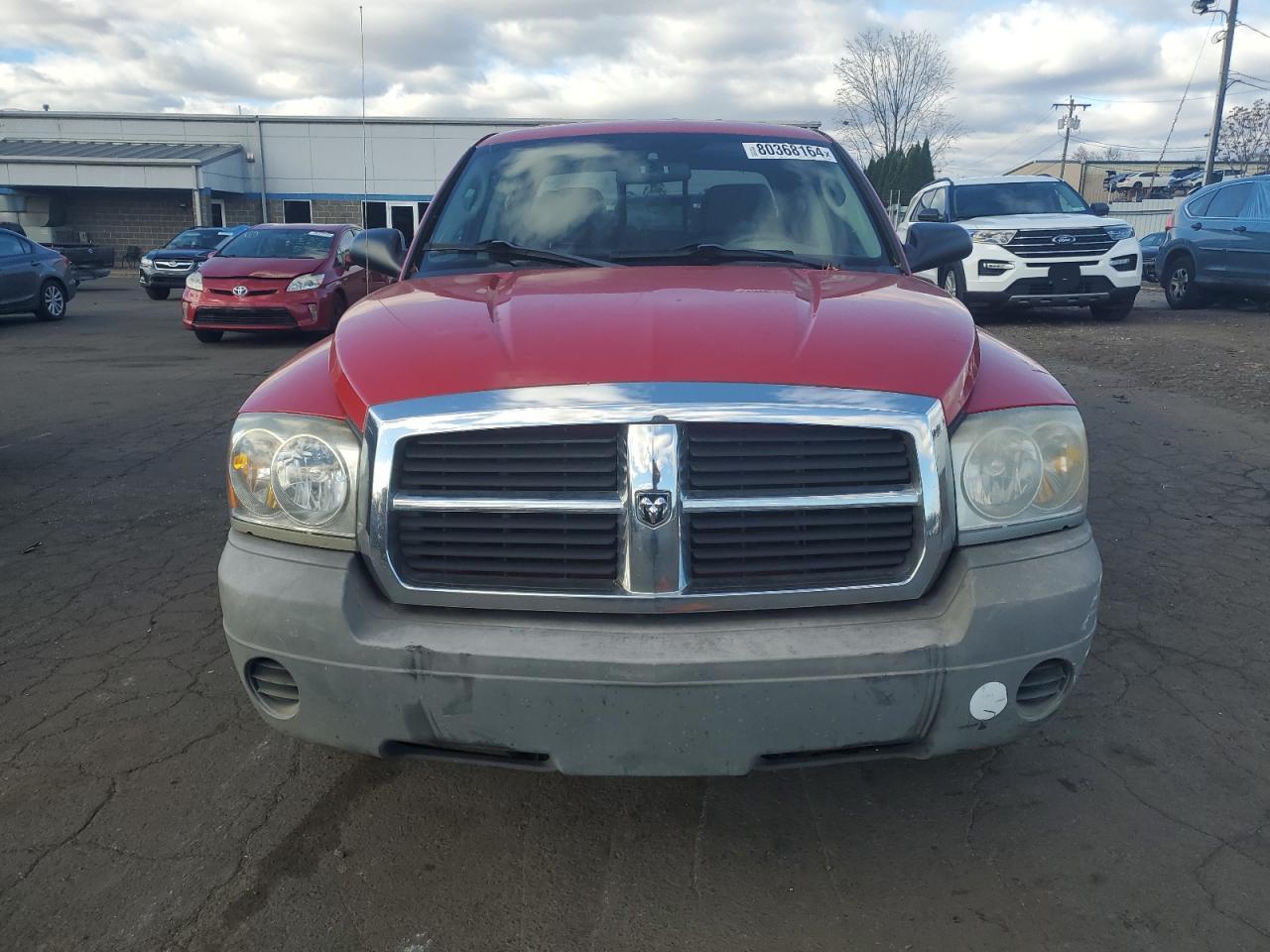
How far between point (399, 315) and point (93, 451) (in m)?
5.11

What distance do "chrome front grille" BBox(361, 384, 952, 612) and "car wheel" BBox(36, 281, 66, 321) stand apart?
16818mm

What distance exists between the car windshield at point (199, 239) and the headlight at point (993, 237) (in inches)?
676

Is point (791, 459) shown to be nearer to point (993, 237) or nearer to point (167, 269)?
point (993, 237)

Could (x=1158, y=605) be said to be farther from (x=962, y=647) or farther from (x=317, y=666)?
(x=317, y=666)

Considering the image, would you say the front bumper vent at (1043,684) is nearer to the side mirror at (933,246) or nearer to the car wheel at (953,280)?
the side mirror at (933,246)

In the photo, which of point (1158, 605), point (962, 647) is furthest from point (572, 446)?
point (1158, 605)

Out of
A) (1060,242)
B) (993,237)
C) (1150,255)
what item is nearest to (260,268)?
(993,237)

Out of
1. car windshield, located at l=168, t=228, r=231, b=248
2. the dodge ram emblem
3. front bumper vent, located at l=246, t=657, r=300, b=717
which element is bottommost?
front bumper vent, located at l=246, t=657, r=300, b=717

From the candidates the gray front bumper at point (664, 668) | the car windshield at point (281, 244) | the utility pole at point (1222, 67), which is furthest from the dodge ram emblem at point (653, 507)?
the utility pole at point (1222, 67)

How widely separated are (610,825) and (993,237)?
444 inches

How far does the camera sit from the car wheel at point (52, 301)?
1630cm

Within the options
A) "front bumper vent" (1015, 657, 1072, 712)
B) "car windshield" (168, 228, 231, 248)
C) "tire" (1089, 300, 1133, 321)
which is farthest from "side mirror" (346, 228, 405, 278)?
"car windshield" (168, 228, 231, 248)

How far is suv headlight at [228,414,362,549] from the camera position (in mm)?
2289

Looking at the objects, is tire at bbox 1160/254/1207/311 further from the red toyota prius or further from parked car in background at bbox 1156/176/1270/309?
the red toyota prius
